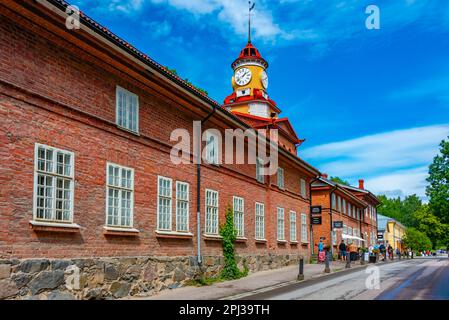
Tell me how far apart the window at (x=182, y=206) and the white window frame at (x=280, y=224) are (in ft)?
35.2

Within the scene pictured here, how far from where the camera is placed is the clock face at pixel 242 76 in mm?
63406

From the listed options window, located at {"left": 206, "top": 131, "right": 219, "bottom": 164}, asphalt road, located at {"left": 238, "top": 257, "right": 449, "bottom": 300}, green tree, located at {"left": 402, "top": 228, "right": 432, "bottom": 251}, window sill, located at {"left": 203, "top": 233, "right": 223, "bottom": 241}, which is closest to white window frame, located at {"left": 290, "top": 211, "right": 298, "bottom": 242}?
window sill, located at {"left": 203, "top": 233, "right": 223, "bottom": 241}

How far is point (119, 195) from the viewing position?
15.0 m

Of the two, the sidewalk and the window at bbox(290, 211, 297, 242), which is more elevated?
the window at bbox(290, 211, 297, 242)

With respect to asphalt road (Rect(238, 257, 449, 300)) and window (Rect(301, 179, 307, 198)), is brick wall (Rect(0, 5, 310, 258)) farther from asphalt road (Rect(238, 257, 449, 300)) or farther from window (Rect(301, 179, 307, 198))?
window (Rect(301, 179, 307, 198))

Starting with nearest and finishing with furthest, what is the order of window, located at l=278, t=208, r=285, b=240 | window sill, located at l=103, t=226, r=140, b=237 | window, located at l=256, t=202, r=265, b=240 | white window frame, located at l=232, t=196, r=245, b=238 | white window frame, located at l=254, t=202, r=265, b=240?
1. window sill, located at l=103, t=226, r=140, b=237
2. white window frame, located at l=232, t=196, r=245, b=238
3. white window frame, located at l=254, t=202, r=265, b=240
4. window, located at l=256, t=202, r=265, b=240
5. window, located at l=278, t=208, r=285, b=240

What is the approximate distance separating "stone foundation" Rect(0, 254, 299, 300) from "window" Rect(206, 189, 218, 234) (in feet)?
3.73

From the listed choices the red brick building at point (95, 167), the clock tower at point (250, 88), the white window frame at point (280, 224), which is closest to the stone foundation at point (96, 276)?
the red brick building at point (95, 167)

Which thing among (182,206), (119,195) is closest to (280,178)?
(182,206)

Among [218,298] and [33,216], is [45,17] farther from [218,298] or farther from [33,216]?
[218,298]

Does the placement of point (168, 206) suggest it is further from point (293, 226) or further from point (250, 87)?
point (250, 87)

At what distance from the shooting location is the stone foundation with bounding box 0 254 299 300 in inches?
440

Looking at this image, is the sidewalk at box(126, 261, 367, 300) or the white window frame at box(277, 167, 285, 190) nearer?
the sidewalk at box(126, 261, 367, 300)

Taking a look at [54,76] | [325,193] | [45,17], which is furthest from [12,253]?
[325,193]
